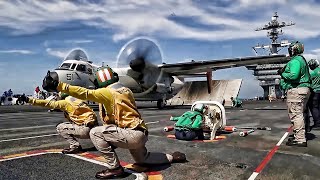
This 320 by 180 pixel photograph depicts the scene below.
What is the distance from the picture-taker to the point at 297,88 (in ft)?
24.1

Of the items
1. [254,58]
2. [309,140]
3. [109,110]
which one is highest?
[254,58]

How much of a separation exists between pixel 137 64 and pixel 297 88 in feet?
61.5

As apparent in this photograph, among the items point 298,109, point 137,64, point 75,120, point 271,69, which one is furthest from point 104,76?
point 271,69

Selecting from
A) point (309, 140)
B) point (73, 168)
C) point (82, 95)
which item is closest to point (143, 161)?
point (73, 168)

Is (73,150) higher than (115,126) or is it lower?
lower

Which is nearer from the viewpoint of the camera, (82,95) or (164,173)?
(82,95)

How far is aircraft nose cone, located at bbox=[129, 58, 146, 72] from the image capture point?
82.1 feet

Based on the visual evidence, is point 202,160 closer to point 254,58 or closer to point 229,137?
point 229,137

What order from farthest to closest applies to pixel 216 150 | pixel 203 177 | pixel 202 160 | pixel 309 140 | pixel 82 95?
pixel 309 140 < pixel 216 150 < pixel 202 160 < pixel 203 177 < pixel 82 95

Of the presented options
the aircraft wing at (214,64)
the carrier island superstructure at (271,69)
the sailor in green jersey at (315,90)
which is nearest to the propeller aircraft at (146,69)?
the aircraft wing at (214,64)

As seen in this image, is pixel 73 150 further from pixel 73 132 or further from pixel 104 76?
pixel 104 76

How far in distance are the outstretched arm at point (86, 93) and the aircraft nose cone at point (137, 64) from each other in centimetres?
2070

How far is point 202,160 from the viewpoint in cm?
580

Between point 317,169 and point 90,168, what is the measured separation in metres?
4.15
